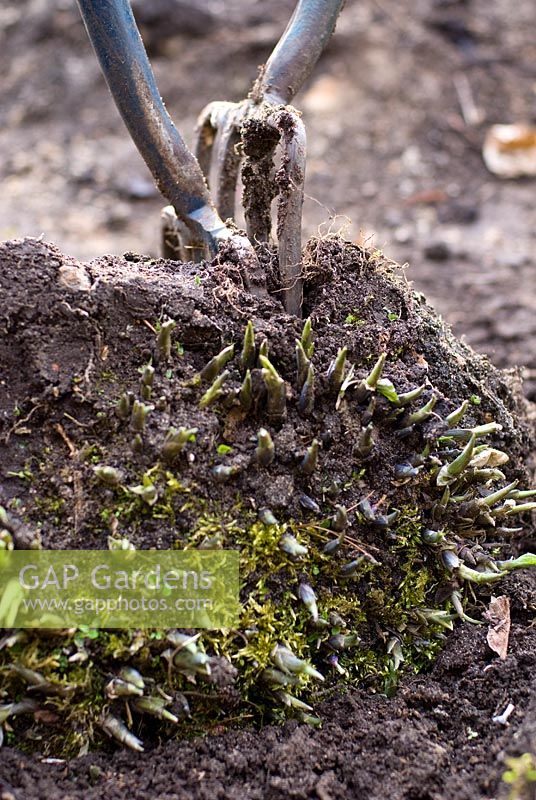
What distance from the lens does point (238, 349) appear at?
8.08 ft

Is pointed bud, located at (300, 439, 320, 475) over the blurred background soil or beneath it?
beneath

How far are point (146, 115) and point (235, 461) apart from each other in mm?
1171

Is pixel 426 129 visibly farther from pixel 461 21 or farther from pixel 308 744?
pixel 308 744

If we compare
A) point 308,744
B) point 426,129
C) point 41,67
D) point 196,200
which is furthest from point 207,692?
point 41,67

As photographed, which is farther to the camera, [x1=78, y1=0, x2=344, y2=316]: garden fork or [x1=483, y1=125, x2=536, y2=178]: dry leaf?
[x1=483, y1=125, x2=536, y2=178]: dry leaf

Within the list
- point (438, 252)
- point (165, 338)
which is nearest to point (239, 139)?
point (165, 338)

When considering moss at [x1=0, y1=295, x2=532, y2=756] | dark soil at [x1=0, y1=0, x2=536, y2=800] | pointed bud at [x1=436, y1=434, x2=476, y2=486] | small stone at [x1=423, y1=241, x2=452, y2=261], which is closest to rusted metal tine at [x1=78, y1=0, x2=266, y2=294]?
dark soil at [x1=0, y1=0, x2=536, y2=800]

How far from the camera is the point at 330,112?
7898 millimetres

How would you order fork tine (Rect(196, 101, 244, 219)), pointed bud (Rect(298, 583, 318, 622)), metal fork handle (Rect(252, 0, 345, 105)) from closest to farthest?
pointed bud (Rect(298, 583, 318, 622)) → metal fork handle (Rect(252, 0, 345, 105)) → fork tine (Rect(196, 101, 244, 219))

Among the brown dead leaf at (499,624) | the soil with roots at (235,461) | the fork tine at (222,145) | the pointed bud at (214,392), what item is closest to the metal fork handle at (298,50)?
the fork tine at (222,145)

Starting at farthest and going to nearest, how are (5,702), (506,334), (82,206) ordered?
(82,206), (506,334), (5,702)

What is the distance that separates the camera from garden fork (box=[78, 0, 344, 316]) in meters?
2.48

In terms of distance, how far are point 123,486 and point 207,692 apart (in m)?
0.60

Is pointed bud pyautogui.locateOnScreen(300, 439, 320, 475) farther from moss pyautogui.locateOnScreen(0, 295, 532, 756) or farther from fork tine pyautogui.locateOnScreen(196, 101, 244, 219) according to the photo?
fork tine pyautogui.locateOnScreen(196, 101, 244, 219)
